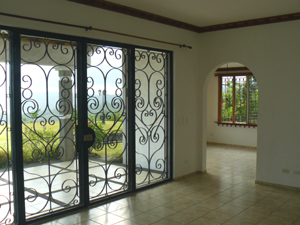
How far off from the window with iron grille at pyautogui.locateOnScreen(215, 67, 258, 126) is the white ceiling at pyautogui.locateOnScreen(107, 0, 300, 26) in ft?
14.7

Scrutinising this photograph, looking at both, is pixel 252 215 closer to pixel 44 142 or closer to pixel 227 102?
pixel 44 142

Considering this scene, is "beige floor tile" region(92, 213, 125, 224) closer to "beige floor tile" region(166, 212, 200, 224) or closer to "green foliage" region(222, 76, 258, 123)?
"beige floor tile" region(166, 212, 200, 224)

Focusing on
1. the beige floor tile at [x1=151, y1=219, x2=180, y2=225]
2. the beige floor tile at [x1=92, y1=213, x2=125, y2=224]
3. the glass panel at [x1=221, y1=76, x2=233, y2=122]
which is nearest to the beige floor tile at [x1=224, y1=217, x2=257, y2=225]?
the beige floor tile at [x1=151, y1=219, x2=180, y2=225]

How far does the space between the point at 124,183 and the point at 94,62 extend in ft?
6.60

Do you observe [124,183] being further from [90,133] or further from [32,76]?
[32,76]

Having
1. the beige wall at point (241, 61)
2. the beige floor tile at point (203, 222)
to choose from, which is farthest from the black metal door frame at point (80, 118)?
the beige floor tile at point (203, 222)

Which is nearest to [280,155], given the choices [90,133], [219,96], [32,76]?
[90,133]

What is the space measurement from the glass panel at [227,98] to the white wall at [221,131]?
241 mm

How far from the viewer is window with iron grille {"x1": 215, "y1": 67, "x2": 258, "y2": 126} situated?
9375 mm

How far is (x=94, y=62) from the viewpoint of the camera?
425 cm

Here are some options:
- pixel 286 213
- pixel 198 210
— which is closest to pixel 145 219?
pixel 198 210

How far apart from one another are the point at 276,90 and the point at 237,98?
15.0 feet

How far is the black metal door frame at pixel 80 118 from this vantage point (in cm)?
345

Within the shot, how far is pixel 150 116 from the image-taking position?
5285 mm
